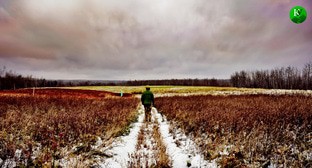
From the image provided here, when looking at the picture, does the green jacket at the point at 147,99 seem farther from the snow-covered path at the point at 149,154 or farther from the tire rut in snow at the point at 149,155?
the snow-covered path at the point at 149,154

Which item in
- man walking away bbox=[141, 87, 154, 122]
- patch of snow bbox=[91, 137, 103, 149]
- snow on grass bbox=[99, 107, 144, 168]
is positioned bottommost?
snow on grass bbox=[99, 107, 144, 168]

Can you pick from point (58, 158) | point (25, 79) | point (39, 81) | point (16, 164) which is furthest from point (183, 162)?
point (39, 81)

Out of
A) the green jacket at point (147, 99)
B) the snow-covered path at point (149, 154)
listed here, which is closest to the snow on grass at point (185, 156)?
the snow-covered path at point (149, 154)

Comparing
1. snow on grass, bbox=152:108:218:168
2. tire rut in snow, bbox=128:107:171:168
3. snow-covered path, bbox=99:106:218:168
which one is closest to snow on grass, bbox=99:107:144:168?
snow-covered path, bbox=99:106:218:168

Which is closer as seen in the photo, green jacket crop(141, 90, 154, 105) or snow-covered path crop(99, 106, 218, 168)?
snow-covered path crop(99, 106, 218, 168)

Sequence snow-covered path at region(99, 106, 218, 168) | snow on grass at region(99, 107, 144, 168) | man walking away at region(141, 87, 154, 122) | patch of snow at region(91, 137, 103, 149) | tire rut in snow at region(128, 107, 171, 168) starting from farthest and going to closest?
man walking away at region(141, 87, 154, 122)
patch of snow at region(91, 137, 103, 149)
snow on grass at region(99, 107, 144, 168)
snow-covered path at region(99, 106, 218, 168)
tire rut in snow at region(128, 107, 171, 168)

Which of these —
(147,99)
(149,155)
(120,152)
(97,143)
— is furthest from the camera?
(147,99)

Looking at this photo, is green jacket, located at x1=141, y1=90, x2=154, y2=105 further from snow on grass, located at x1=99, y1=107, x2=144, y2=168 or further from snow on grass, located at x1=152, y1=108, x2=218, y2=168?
snow on grass, located at x1=152, y1=108, x2=218, y2=168

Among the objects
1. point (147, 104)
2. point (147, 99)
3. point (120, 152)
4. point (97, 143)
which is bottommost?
point (120, 152)

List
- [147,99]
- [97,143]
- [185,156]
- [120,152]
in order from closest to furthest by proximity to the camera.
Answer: [185,156]
[120,152]
[97,143]
[147,99]

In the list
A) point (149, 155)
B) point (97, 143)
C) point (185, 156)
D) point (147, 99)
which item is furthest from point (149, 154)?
point (147, 99)

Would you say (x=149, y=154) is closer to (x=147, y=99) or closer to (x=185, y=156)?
(x=185, y=156)

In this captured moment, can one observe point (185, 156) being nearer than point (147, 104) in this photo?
Yes

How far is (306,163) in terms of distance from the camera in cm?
425
